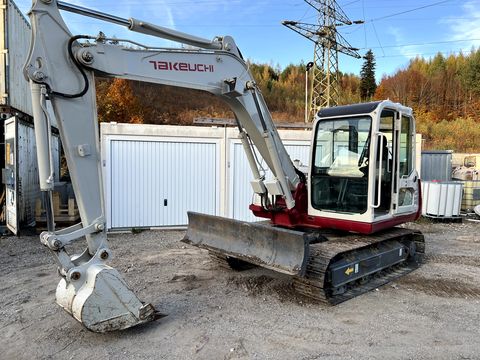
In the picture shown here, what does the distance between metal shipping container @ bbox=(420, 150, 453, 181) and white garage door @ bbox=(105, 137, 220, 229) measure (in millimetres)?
7589

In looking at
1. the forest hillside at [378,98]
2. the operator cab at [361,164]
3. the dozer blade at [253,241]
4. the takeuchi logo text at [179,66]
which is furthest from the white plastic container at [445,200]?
the forest hillside at [378,98]

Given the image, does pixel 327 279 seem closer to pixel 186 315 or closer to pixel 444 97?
pixel 186 315

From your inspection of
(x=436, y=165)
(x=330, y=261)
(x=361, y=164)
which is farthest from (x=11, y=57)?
(x=436, y=165)

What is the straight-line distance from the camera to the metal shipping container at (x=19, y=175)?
8.95 meters

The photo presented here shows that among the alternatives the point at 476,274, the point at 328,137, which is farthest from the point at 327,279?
the point at 476,274

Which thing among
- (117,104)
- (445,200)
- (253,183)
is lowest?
(445,200)

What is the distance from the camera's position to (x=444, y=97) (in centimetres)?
4491

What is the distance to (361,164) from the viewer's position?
5.52m

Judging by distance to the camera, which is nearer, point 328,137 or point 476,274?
point 328,137

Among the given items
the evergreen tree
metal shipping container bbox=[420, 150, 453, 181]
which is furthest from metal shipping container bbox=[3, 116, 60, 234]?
the evergreen tree

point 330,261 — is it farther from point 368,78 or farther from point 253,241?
point 368,78

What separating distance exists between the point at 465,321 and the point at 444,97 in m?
46.0

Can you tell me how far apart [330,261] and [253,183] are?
1689 mm

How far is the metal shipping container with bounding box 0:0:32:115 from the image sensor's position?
30.1 ft
